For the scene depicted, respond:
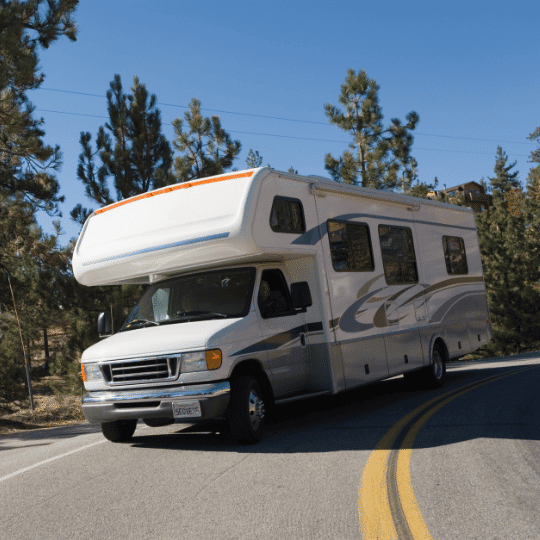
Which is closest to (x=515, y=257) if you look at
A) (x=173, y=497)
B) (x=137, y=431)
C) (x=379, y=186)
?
(x=379, y=186)

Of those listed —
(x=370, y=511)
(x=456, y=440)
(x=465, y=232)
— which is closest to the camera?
(x=370, y=511)

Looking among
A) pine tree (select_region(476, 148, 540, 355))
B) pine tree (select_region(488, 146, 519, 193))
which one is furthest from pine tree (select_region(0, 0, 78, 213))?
pine tree (select_region(488, 146, 519, 193))

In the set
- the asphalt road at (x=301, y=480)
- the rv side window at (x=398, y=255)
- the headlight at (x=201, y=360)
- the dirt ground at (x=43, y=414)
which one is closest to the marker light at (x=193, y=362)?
the headlight at (x=201, y=360)

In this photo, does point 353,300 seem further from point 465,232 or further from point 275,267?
point 465,232

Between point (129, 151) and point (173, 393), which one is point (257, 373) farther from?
point (129, 151)

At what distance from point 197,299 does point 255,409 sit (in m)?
1.57

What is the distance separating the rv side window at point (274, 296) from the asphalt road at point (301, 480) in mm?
1490

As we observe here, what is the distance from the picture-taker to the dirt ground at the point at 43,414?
42.6ft

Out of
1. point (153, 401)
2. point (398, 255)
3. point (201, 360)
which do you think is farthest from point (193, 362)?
point (398, 255)

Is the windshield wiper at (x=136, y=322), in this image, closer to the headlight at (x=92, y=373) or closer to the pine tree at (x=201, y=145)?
the headlight at (x=92, y=373)

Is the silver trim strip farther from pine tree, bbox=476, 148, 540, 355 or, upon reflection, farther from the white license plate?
pine tree, bbox=476, 148, 540, 355

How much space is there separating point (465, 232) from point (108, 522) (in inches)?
429

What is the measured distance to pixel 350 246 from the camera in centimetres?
966

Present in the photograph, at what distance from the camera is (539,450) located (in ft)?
20.1
